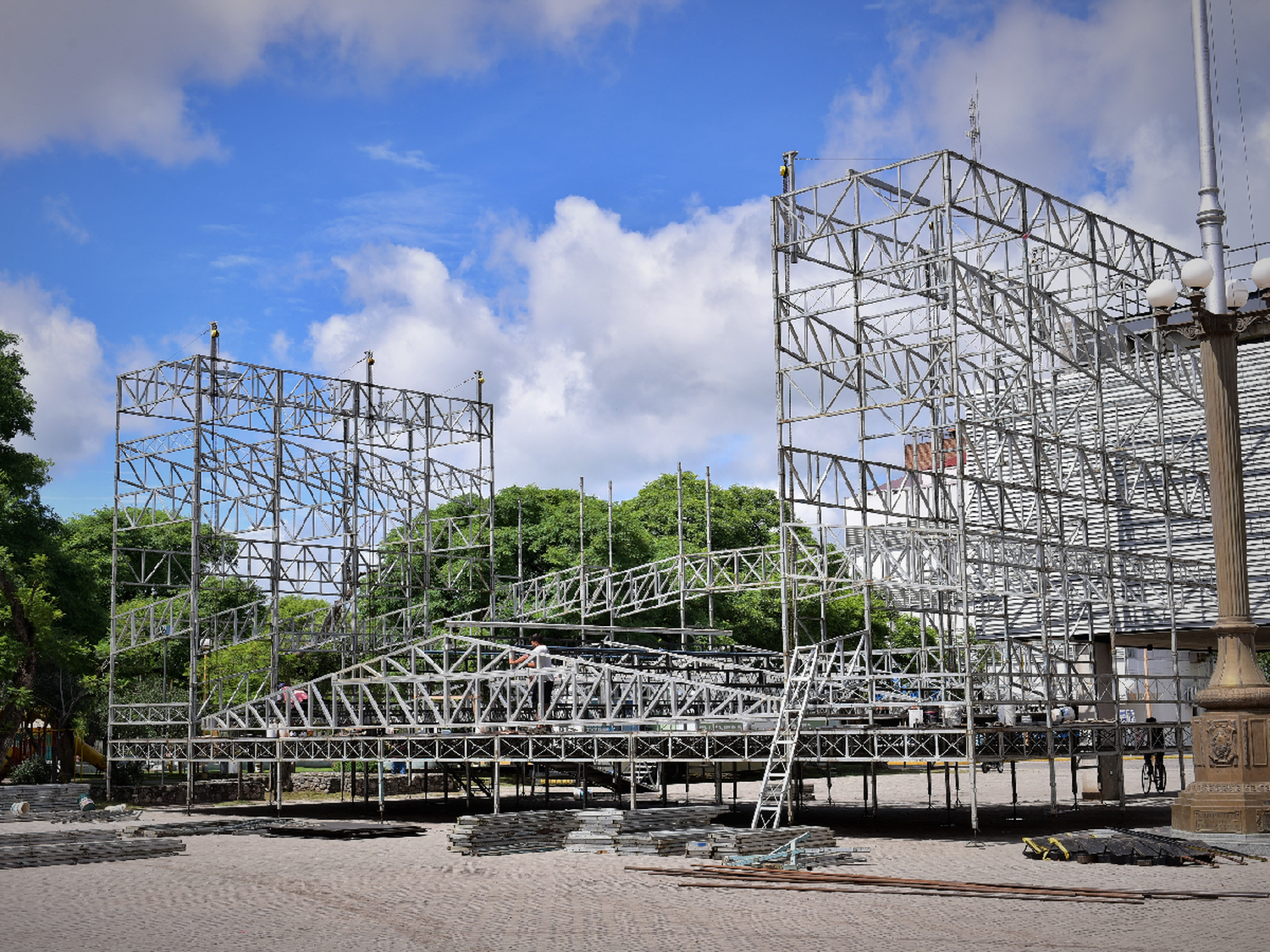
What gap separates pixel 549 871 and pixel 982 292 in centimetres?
1398

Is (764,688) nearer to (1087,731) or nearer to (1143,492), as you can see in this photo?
(1087,731)

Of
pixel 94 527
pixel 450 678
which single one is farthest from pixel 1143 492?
pixel 94 527

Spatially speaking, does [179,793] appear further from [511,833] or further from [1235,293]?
[1235,293]

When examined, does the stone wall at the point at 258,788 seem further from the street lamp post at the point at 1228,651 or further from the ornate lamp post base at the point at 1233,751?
the street lamp post at the point at 1228,651

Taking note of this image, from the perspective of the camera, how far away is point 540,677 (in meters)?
27.5

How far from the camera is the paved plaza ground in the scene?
44.7 feet

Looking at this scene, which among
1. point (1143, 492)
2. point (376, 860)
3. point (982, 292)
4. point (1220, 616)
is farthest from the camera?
point (1143, 492)

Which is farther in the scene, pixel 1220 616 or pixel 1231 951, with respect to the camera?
pixel 1220 616

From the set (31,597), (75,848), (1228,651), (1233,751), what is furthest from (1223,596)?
(31,597)

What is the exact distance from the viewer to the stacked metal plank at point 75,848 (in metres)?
22.2

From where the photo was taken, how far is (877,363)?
2981 centimetres

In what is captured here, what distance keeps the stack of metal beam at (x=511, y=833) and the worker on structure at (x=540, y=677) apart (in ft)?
10.5

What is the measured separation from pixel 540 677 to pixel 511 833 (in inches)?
173

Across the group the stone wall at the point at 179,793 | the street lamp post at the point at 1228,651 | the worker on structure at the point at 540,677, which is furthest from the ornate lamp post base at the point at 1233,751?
the stone wall at the point at 179,793
